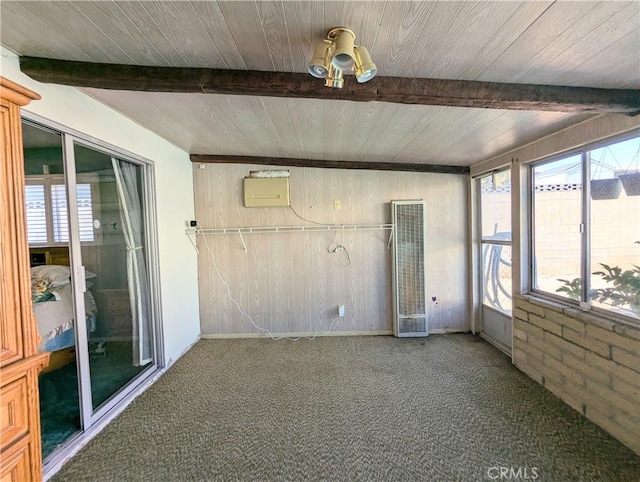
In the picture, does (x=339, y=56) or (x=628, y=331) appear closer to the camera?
(x=339, y=56)

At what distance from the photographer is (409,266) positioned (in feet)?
11.2

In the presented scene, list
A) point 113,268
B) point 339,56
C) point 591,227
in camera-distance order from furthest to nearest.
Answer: point 113,268 → point 591,227 → point 339,56

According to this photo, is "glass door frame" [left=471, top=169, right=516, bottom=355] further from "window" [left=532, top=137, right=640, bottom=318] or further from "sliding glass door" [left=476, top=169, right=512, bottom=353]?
"window" [left=532, top=137, right=640, bottom=318]

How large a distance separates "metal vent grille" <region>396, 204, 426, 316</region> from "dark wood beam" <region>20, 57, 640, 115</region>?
1884 millimetres

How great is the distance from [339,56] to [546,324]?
2.65 metres

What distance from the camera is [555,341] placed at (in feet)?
7.21

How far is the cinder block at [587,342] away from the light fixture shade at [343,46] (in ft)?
7.98

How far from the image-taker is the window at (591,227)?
5.95 feet

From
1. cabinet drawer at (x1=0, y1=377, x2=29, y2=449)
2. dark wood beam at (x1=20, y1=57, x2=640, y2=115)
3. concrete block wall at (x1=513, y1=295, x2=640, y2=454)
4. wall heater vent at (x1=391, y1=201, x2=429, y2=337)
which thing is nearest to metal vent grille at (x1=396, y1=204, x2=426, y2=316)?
wall heater vent at (x1=391, y1=201, x2=429, y2=337)

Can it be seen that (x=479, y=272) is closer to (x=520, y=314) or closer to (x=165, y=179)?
(x=520, y=314)

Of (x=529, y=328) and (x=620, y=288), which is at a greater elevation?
(x=620, y=288)

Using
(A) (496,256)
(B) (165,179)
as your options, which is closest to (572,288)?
(A) (496,256)

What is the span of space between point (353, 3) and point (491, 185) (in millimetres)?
2899

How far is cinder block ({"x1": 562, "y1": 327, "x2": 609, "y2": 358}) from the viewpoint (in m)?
1.83
